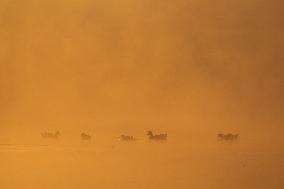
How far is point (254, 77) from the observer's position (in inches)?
110

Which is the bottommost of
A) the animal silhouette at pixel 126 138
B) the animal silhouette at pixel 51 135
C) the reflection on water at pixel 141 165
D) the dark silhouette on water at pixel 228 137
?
the reflection on water at pixel 141 165

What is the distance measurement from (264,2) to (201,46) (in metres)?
0.44

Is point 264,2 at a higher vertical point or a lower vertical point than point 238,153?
higher

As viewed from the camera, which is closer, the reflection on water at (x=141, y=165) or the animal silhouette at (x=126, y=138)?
the reflection on water at (x=141, y=165)

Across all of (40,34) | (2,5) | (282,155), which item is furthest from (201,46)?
(2,5)

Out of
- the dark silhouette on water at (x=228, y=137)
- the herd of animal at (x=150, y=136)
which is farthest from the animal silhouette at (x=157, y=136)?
the dark silhouette on water at (x=228, y=137)

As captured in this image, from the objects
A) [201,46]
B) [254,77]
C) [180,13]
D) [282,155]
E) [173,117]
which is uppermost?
[180,13]

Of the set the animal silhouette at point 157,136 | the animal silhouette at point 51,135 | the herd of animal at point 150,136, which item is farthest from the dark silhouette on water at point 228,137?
the animal silhouette at point 51,135

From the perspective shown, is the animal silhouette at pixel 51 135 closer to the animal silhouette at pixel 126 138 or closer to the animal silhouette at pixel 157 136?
the animal silhouette at pixel 126 138

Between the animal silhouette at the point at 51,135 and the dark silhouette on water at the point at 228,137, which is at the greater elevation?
the animal silhouette at the point at 51,135

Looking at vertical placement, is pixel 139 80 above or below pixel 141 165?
above

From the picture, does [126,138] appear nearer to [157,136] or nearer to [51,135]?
[157,136]

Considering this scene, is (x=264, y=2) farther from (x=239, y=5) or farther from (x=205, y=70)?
(x=205, y=70)

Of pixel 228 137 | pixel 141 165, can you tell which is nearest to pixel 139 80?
pixel 141 165
